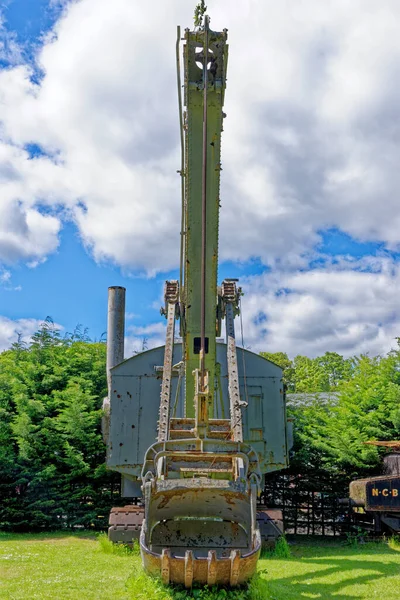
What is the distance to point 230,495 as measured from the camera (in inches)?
275

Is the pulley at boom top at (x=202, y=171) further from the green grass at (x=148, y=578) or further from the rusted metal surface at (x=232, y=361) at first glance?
the green grass at (x=148, y=578)

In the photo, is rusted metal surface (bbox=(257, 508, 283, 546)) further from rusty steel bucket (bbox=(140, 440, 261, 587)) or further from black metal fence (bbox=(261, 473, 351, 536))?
black metal fence (bbox=(261, 473, 351, 536))

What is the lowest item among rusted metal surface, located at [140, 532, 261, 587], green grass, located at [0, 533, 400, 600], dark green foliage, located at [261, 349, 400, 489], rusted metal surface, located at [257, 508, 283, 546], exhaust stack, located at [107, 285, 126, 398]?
green grass, located at [0, 533, 400, 600]

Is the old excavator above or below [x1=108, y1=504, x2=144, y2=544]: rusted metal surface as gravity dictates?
above

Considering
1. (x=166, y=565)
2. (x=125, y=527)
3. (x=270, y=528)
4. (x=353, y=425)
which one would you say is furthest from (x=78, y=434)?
(x=166, y=565)

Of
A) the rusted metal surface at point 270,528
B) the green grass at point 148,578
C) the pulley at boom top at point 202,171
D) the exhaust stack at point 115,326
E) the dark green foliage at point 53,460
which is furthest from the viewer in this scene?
the exhaust stack at point 115,326

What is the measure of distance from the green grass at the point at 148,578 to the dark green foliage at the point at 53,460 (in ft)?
4.10

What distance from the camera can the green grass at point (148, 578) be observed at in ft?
22.0

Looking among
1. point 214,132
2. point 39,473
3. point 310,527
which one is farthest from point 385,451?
point 214,132

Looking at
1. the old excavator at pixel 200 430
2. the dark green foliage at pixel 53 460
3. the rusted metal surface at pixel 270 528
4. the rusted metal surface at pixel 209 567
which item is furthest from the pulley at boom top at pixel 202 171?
the dark green foliage at pixel 53 460

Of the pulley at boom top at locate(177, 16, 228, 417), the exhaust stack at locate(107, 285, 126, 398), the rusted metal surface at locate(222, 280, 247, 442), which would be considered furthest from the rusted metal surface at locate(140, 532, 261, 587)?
the exhaust stack at locate(107, 285, 126, 398)

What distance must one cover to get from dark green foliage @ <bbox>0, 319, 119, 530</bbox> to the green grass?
125 cm

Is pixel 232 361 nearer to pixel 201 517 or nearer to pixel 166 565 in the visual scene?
pixel 201 517

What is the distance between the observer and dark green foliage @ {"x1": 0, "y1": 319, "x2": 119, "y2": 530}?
1438cm
